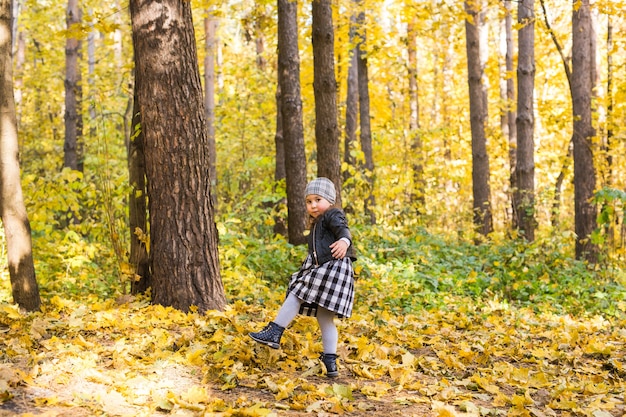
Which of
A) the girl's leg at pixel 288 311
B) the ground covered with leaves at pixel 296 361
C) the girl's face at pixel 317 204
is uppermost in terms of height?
the girl's face at pixel 317 204

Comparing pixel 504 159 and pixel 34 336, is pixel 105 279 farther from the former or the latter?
pixel 504 159

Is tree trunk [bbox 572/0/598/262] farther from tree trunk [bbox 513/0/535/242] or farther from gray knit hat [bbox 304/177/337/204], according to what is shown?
gray knit hat [bbox 304/177/337/204]

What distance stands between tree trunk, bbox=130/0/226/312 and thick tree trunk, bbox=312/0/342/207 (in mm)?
3248

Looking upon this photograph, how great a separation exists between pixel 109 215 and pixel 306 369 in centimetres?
332

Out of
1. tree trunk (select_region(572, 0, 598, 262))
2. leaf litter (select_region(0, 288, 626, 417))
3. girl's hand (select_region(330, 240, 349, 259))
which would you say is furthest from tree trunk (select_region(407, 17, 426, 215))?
girl's hand (select_region(330, 240, 349, 259))

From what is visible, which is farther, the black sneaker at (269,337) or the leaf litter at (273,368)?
the black sneaker at (269,337)

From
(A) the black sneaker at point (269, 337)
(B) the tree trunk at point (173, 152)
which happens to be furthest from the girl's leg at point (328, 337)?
(B) the tree trunk at point (173, 152)

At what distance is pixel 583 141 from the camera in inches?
475

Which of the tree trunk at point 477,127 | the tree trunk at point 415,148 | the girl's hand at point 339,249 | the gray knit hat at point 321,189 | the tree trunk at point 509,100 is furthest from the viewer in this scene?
the tree trunk at point 509,100

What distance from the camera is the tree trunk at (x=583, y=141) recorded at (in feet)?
39.2

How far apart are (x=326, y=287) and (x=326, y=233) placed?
0.42m

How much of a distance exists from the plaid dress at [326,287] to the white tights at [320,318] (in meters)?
0.05

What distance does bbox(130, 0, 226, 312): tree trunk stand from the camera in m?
5.79

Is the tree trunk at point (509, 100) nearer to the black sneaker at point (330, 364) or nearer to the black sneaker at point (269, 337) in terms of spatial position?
the black sneaker at point (330, 364)
